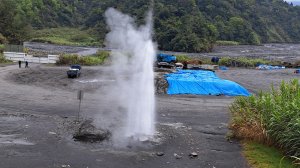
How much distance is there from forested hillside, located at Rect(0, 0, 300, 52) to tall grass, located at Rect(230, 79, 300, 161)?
6907 centimetres

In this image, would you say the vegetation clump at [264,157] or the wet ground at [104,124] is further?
the wet ground at [104,124]

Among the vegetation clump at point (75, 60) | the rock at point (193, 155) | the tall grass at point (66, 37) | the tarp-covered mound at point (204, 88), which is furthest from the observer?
the tall grass at point (66, 37)

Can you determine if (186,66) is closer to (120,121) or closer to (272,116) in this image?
(120,121)

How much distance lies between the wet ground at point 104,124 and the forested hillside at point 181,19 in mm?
56062

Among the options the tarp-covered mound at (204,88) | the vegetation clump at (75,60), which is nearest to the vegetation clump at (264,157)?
the tarp-covered mound at (204,88)

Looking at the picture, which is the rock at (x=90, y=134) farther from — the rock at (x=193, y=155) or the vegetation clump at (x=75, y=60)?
the vegetation clump at (x=75, y=60)

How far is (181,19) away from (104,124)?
88707 millimetres

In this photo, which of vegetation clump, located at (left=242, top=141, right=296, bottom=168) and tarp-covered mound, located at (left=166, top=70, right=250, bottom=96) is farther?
tarp-covered mound, located at (left=166, top=70, right=250, bottom=96)

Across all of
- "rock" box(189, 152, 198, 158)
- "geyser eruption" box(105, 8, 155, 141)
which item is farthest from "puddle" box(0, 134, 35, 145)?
"rock" box(189, 152, 198, 158)

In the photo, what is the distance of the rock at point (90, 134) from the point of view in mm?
20206

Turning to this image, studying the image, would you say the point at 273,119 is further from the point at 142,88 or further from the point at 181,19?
the point at 181,19

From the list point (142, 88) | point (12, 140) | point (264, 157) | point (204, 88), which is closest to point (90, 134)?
point (12, 140)

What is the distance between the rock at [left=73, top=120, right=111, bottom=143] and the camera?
20.2 m

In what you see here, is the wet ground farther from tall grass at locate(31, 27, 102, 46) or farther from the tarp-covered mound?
tall grass at locate(31, 27, 102, 46)
